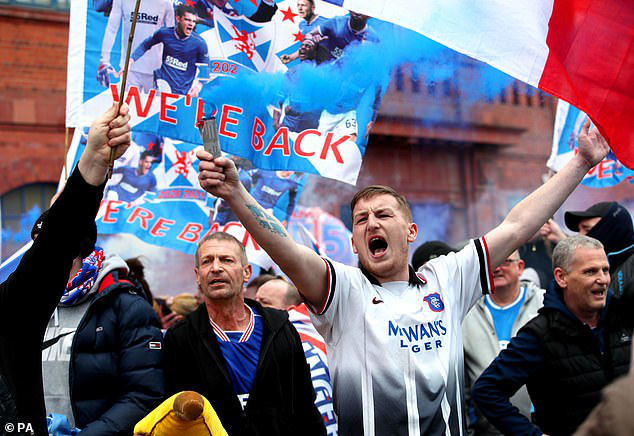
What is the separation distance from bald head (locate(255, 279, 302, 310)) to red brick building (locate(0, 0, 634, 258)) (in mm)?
8251

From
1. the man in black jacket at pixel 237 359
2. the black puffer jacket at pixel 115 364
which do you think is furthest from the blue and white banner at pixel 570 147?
the black puffer jacket at pixel 115 364

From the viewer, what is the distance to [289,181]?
17.6ft

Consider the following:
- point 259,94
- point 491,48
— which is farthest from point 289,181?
point 491,48

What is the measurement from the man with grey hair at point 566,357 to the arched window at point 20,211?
10.0 metres

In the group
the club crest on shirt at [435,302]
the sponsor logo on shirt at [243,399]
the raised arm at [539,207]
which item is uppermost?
the raised arm at [539,207]

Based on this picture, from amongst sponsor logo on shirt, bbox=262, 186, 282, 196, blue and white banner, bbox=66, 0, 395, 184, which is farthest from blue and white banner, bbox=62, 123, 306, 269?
blue and white banner, bbox=66, 0, 395, 184

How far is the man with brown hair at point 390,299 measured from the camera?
271 cm

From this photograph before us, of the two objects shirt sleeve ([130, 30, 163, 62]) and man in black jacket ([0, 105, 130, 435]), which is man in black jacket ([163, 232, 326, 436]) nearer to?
man in black jacket ([0, 105, 130, 435])

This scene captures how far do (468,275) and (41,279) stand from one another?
168 cm

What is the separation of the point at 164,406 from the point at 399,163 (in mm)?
12850

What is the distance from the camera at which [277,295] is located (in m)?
4.92

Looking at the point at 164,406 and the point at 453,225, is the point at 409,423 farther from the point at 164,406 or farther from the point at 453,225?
the point at 453,225

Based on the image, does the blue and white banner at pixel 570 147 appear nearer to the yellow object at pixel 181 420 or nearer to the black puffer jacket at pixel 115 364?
the black puffer jacket at pixel 115 364

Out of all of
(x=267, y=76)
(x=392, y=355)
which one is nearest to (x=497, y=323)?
(x=392, y=355)
